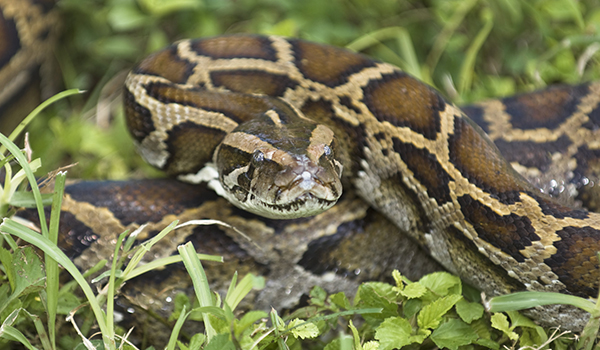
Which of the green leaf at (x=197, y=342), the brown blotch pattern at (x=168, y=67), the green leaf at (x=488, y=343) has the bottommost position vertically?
the green leaf at (x=197, y=342)

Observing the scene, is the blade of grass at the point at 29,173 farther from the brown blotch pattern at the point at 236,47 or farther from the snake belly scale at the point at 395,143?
the brown blotch pattern at the point at 236,47

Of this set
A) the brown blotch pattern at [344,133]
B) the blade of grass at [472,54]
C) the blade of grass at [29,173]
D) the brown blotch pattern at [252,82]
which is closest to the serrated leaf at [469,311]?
the brown blotch pattern at [344,133]

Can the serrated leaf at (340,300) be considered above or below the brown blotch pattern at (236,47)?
below

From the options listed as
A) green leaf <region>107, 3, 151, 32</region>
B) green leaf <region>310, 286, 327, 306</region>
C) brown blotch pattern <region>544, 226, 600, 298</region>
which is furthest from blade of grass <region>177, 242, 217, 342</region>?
green leaf <region>107, 3, 151, 32</region>

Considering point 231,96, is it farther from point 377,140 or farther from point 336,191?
point 336,191

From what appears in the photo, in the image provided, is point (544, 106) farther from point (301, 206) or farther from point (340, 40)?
point (301, 206)

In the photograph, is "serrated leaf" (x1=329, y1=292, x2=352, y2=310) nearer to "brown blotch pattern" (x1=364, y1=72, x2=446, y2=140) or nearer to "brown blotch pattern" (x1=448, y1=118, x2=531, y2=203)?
"brown blotch pattern" (x1=448, y1=118, x2=531, y2=203)
